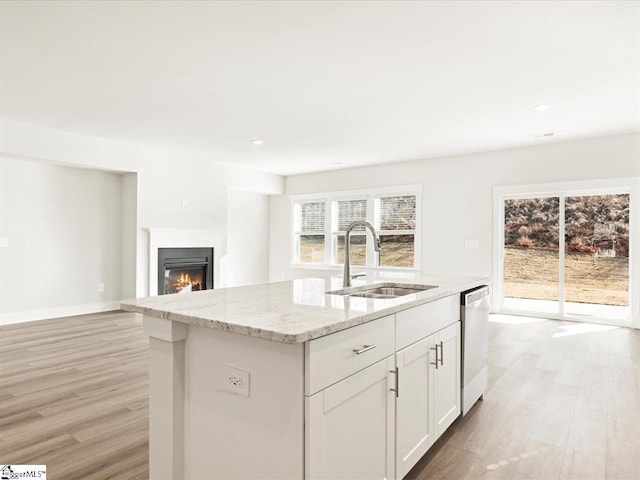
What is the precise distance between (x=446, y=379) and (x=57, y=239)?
232 inches

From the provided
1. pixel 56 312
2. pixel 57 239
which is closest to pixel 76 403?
pixel 56 312

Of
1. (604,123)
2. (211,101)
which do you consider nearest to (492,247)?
(604,123)

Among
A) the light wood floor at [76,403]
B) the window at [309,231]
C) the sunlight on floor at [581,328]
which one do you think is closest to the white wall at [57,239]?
the light wood floor at [76,403]

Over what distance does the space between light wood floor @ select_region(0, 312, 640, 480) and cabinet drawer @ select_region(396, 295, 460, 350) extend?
2.19 feet

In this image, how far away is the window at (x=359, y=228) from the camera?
291 inches

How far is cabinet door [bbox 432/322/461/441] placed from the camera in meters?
2.14

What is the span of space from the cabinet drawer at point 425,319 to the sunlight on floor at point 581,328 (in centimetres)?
341

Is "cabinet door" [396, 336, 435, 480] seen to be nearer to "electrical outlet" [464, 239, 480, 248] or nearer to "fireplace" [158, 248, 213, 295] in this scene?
"electrical outlet" [464, 239, 480, 248]

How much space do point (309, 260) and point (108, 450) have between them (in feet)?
21.9

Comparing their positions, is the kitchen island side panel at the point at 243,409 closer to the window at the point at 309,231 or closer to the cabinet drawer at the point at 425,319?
the cabinet drawer at the point at 425,319

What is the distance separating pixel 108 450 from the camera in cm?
218

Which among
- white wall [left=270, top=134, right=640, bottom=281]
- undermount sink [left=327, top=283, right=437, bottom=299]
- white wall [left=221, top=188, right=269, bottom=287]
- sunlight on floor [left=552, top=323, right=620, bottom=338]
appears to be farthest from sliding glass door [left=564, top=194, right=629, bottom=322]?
white wall [left=221, top=188, right=269, bottom=287]

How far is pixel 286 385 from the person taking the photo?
1302mm

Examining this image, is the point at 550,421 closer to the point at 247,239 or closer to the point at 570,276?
the point at 570,276
